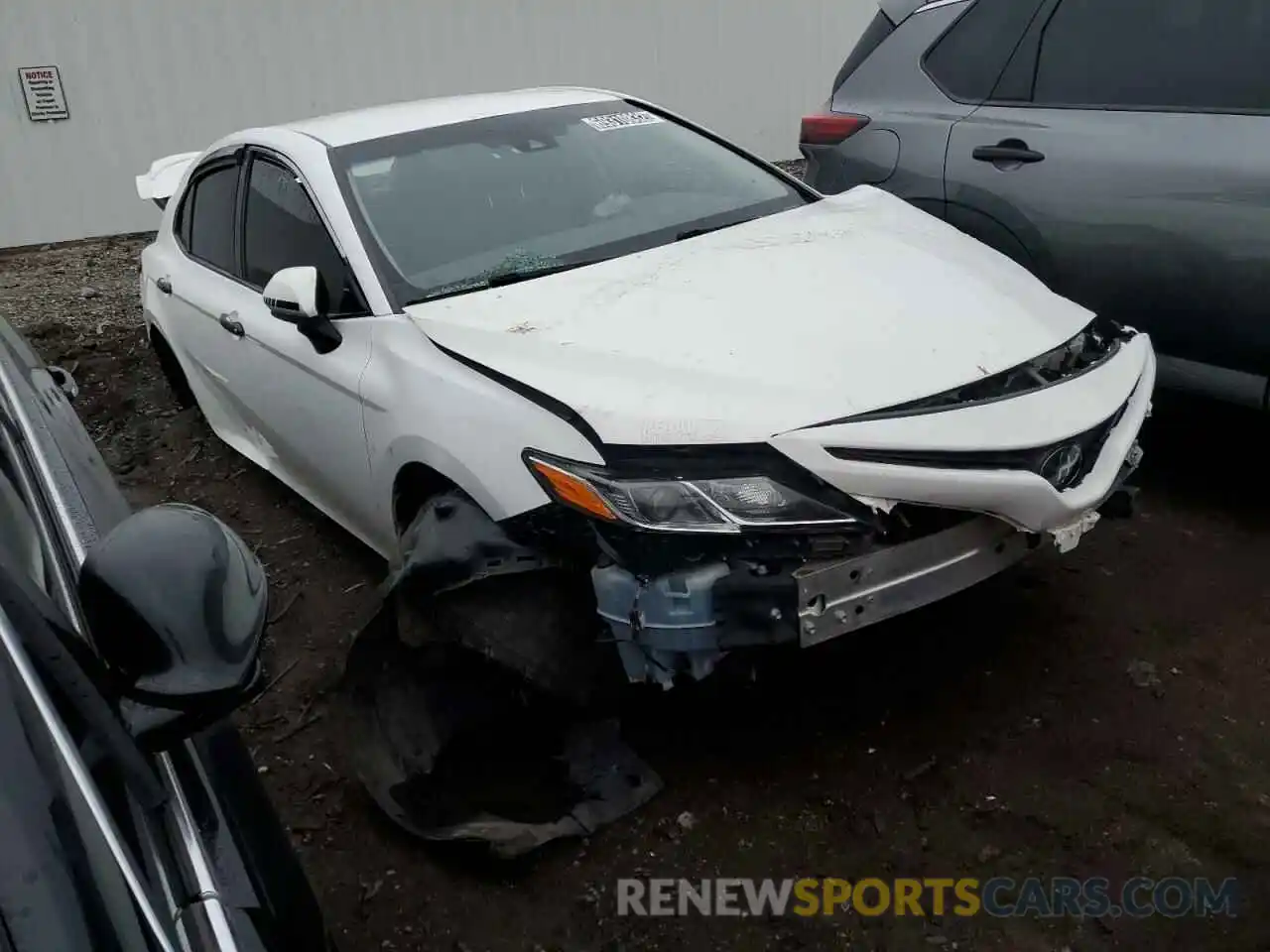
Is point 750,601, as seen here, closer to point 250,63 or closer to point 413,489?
point 413,489

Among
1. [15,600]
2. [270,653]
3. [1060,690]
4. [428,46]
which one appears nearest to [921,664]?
[1060,690]

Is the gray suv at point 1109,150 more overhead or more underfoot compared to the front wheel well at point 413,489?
more overhead

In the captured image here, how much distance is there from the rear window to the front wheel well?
106 inches

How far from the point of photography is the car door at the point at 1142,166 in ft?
11.0

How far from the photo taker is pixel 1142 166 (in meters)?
3.54

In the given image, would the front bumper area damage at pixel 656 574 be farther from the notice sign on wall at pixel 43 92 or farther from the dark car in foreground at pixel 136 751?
the notice sign on wall at pixel 43 92

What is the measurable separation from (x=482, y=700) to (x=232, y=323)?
1804mm

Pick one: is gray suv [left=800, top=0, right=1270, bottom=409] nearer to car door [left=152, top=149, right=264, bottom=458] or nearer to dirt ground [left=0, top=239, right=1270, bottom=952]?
dirt ground [left=0, top=239, right=1270, bottom=952]

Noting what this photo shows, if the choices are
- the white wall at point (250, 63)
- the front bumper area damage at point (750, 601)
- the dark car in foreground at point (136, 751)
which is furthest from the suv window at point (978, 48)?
the white wall at point (250, 63)

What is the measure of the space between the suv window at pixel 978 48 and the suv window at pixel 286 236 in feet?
7.80

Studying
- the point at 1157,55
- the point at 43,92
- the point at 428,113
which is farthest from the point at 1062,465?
the point at 43,92

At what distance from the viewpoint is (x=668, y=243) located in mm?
3260

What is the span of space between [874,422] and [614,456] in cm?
56

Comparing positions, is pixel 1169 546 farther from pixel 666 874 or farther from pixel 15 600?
pixel 15 600
